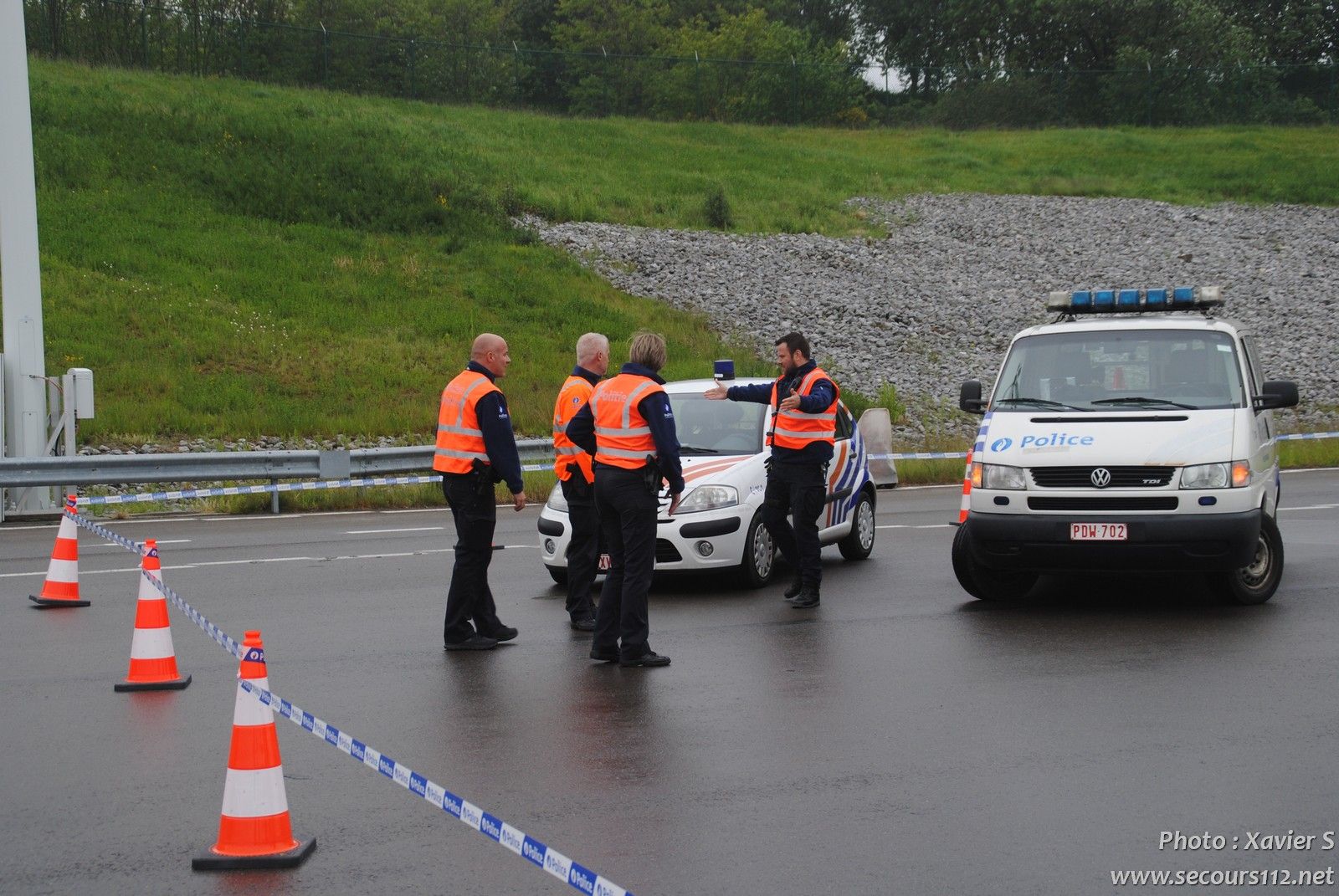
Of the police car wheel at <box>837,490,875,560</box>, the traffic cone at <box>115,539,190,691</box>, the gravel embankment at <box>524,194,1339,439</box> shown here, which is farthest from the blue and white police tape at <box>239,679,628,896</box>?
the gravel embankment at <box>524,194,1339,439</box>

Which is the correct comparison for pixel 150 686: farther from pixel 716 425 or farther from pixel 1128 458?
pixel 1128 458

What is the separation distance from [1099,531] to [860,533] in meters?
4.13

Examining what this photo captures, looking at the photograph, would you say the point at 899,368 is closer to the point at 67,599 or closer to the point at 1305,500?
the point at 1305,500

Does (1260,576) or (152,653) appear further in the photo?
(1260,576)

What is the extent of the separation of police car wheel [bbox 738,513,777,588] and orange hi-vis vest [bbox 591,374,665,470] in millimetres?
3038

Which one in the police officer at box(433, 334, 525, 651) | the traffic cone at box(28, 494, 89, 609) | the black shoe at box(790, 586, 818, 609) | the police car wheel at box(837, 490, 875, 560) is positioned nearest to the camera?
the police officer at box(433, 334, 525, 651)

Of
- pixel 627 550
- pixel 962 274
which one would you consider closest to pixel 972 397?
pixel 627 550

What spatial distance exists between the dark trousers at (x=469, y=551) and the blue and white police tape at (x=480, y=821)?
401 centimetres

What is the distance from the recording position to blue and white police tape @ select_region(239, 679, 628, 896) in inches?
149

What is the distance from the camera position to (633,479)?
8.87 metres

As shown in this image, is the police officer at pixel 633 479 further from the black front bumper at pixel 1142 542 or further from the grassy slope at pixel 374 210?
the grassy slope at pixel 374 210

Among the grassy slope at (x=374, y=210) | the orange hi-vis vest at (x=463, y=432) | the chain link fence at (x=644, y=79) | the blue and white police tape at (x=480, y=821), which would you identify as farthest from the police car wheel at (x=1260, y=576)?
the chain link fence at (x=644, y=79)

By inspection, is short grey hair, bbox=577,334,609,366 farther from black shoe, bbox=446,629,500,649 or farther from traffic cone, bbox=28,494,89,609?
traffic cone, bbox=28,494,89,609

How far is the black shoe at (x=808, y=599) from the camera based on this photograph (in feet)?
36.1
